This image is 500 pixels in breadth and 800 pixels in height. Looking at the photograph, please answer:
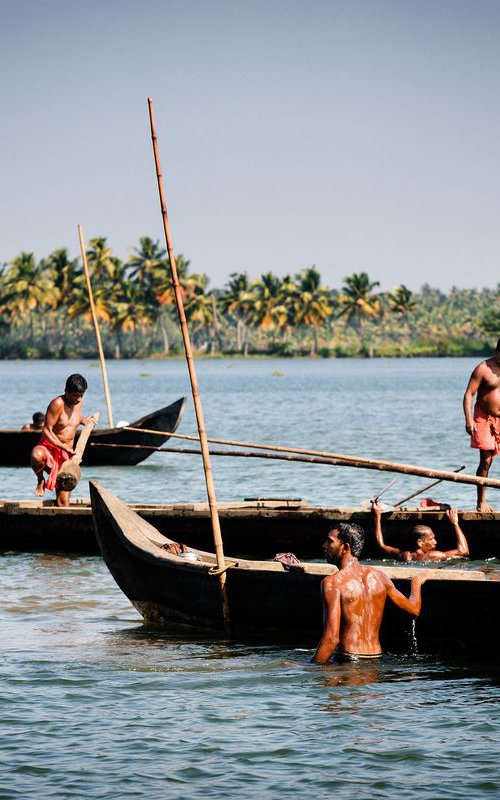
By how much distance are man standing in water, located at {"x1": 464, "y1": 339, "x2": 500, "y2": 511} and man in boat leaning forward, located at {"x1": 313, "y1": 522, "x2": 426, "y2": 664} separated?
410cm

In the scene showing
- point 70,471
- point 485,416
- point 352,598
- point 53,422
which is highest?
point 53,422

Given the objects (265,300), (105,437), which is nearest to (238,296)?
(265,300)

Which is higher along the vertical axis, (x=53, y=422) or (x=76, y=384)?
(x=76, y=384)

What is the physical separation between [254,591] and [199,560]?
2.85ft

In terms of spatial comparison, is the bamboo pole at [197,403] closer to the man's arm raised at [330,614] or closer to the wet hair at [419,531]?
the man's arm raised at [330,614]

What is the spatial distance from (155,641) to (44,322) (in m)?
120

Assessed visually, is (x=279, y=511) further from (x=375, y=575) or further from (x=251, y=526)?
(x=375, y=575)

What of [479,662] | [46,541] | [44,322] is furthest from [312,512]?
[44,322]

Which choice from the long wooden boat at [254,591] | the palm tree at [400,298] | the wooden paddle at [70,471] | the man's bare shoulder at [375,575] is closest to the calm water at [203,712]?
the long wooden boat at [254,591]

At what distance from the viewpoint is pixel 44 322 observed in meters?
128

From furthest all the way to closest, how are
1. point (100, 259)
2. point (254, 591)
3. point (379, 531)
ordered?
1. point (100, 259)
2. point (379, 531)
3. point (254, 591)

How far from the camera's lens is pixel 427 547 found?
1146 cm

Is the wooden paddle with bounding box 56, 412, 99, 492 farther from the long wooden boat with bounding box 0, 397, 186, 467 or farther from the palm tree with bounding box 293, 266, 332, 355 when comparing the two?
the palm tree with bounding box 293, 266, 332, 355

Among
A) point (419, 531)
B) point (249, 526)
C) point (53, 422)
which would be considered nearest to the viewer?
point (419, 531)
